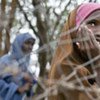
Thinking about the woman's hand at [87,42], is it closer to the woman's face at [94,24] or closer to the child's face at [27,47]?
the woman's face at [94,24]

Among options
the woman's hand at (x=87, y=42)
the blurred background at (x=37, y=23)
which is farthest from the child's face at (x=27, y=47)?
the woman's hand at (x=87, y=42)

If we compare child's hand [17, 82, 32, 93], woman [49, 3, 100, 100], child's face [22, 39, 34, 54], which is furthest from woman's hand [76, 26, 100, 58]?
child's hand [17, 82, 32, 93]

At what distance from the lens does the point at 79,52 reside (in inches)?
93.2

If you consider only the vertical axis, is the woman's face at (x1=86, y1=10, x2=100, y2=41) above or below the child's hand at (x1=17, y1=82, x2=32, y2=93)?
above

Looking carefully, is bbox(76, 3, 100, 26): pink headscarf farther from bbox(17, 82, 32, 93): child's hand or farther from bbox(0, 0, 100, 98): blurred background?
bbox(17, 82, 32, 93): child's hand

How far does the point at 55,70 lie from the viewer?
236 centimetres

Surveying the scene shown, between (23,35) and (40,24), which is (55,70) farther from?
(40,24)

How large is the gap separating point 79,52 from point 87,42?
102mm

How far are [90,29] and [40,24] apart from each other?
3.15 m

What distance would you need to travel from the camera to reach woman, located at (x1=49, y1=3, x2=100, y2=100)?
2246 mm

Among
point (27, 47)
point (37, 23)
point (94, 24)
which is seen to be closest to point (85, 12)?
point (94, 24)

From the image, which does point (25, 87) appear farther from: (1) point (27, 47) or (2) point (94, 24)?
(2) point (94, 24)

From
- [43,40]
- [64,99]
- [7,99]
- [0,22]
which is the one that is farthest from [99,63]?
[43,40]

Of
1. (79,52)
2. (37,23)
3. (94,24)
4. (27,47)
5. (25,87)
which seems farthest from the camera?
(37,23)
